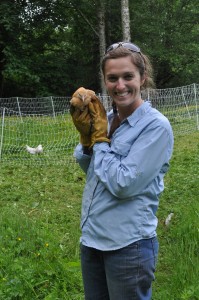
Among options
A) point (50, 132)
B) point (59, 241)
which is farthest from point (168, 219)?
point (50, 132)

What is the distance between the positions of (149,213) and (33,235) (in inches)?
83.9

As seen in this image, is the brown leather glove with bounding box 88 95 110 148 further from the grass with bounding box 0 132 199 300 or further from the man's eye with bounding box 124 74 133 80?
the grass with bounding box 0 132 199 300

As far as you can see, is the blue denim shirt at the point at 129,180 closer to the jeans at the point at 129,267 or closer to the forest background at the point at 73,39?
the jeans at the point at 129,267

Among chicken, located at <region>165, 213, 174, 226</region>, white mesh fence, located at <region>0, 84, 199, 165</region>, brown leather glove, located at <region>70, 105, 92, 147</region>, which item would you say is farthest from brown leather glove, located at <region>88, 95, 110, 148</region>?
white mesh fence, located at <region>0, 84, 199, 165</region>

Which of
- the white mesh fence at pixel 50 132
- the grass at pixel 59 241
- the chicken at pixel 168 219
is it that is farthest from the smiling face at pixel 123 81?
the white mesh fence at pixel 50 132

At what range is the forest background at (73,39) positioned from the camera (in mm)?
20156

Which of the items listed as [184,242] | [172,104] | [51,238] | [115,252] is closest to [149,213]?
[115,252]

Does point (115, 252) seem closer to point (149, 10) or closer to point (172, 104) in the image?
point (172, 104)

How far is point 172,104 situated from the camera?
11359 mm

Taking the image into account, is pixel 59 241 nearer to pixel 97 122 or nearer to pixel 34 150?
pixel 97 122

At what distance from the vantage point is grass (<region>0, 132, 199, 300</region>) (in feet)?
9.23

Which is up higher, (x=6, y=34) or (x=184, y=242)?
(x=6, y=34)

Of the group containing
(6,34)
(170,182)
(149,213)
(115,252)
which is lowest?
(170,182)

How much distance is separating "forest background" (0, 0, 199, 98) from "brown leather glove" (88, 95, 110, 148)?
17.7m
